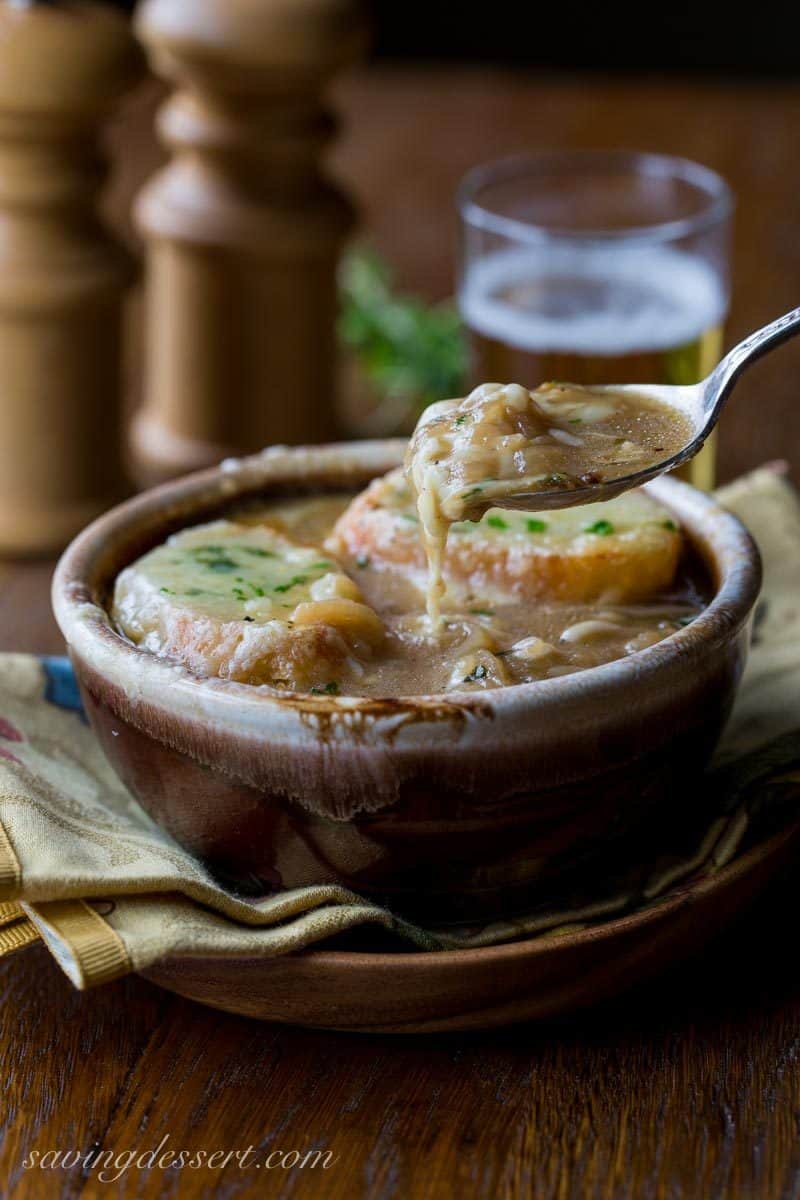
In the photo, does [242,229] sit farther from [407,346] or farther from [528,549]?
[528,549]

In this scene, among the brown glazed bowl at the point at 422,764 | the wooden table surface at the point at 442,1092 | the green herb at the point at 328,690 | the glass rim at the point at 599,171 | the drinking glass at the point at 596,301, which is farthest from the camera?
the glass rim at the point at 599,171

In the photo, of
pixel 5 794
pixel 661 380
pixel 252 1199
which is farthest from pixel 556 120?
pixel 252 1199

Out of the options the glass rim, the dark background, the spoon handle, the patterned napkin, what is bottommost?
the dark background

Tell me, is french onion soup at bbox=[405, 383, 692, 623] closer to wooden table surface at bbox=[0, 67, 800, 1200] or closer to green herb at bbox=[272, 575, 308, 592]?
green herb at bbox=[272, 575, 308, 592]

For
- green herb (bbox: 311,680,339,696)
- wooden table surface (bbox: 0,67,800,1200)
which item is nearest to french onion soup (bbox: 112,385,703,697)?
green herb (bbox: 311,680,339,696)

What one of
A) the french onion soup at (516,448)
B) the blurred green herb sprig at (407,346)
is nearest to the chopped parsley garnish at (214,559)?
the french onion soup at (516,448)

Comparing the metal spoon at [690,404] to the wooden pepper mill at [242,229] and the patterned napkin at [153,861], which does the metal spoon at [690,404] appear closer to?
the patterned napkin at [153,861]

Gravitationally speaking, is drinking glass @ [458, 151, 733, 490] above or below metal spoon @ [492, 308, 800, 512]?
below
